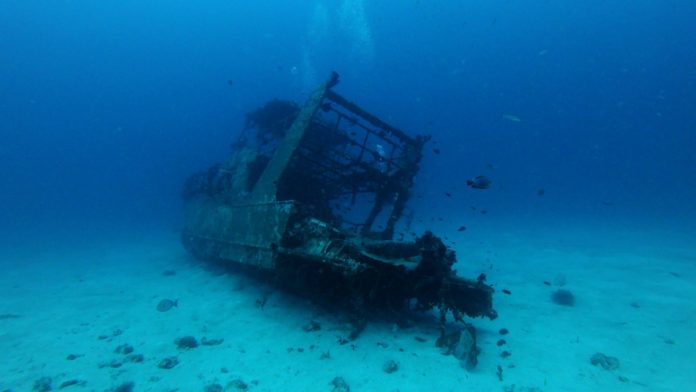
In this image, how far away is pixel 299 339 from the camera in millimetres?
6219

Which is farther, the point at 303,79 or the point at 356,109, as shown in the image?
the point at 303,79

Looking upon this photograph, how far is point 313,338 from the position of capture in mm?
6215

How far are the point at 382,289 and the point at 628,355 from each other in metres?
4.39

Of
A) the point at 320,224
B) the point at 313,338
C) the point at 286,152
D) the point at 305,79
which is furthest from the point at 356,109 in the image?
the point at 305,79

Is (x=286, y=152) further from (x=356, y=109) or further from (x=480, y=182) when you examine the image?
(x=480, y=182)

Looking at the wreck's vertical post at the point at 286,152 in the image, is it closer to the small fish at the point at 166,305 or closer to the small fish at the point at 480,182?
the small fish at the point at 166,305

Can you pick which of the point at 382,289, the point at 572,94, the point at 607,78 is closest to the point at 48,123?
the point at 382,289

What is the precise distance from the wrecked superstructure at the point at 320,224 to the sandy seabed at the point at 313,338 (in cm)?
73

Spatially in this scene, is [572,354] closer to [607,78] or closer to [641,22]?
[641,22]

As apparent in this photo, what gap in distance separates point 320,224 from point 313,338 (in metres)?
2.08

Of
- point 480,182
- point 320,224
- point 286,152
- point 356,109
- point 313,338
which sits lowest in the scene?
point 313,338

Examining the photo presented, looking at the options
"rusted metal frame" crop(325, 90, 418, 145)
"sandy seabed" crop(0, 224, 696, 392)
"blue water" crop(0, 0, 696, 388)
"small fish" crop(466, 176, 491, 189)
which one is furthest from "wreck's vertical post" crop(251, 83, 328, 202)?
"blue water" crop(0, 0, 696, 388)

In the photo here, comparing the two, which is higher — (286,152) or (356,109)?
(356,109)

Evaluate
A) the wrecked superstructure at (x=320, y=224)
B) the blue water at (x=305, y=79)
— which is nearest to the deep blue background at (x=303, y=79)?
the blue water at (x=305, y=79)
